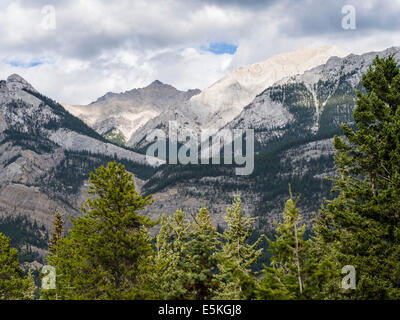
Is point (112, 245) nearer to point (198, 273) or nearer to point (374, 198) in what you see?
point (198, 273)

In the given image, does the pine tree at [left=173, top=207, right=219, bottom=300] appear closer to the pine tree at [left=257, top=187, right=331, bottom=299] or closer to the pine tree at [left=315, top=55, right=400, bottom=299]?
the pine tree at [left=257, top=187, right=331, bottom=299]

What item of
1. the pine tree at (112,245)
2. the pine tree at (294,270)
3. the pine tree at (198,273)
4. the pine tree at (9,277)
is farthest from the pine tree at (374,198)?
the pine tree at (9,277)

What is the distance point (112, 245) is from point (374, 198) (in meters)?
17.7

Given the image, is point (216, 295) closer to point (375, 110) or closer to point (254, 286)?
point (254, 286)

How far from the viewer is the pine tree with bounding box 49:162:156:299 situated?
31094 mm

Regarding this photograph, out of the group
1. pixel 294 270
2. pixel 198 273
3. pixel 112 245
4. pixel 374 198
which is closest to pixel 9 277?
pixel 112 245

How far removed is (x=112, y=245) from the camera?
3117 cm

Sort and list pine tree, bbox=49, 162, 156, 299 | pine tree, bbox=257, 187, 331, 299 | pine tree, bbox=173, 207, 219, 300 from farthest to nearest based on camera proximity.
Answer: pine tree, bbox=49, 162, 156, 299 < pine tree, bbox=173, 207, 219, 300 < pine tree, bbox=257, 187, 331, 299

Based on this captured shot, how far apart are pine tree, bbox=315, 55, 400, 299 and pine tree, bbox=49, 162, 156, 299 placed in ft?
44.1

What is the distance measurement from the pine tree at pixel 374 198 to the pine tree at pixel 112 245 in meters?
13.4

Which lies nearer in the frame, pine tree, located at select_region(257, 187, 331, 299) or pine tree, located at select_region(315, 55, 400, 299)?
pine tree, located at select_region(257, 187, 331, 299)

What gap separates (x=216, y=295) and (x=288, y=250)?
396 inches

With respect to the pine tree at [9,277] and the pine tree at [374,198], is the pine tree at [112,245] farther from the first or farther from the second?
the pine tree at [374,198]

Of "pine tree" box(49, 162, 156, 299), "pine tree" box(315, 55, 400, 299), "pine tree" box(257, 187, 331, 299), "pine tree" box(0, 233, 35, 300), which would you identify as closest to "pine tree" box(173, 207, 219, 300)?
"pine tree" box(49, 162, 156, 299)
